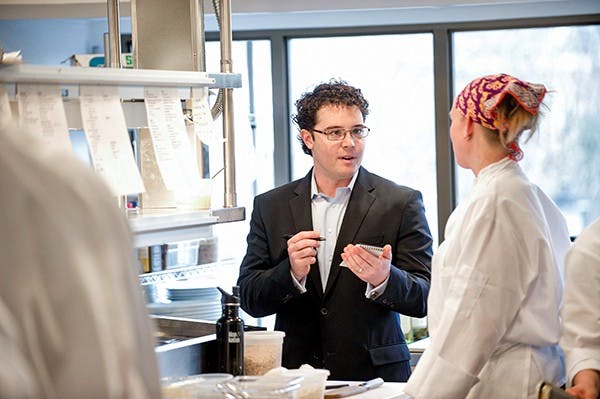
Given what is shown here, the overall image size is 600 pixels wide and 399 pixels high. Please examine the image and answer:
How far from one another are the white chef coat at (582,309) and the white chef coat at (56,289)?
2108mm

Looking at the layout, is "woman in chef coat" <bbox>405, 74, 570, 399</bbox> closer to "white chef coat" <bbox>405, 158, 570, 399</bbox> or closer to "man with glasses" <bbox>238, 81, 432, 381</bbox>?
"white chef coat" <bbox>405, 158, 570, 399</bbox>

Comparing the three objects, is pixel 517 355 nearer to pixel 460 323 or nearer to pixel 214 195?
pixel 460 323

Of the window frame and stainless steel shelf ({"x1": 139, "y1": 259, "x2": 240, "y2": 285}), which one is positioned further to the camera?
the window frame

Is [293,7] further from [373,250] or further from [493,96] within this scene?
[493,96]

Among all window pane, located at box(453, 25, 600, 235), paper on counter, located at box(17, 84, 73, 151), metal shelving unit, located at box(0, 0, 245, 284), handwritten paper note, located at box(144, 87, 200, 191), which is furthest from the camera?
window pane, located at box(453, 25, 600, 235)

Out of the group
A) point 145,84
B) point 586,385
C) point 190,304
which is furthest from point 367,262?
point 190,304

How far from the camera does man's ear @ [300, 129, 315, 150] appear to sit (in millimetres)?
3713

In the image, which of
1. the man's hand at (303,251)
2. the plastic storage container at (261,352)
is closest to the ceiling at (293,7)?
the man's hand at (303,251)

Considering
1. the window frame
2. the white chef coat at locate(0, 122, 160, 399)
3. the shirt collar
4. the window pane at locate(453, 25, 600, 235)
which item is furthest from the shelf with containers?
the window pane at locate(453, 25, 600, 235)

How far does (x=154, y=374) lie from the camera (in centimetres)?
87

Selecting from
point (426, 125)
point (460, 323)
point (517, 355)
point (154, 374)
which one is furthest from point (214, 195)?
point (426, 125)

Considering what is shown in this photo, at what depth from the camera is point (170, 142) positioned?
239 cm

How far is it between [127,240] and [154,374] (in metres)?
0.12

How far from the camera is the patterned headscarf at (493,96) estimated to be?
281 centimetres
